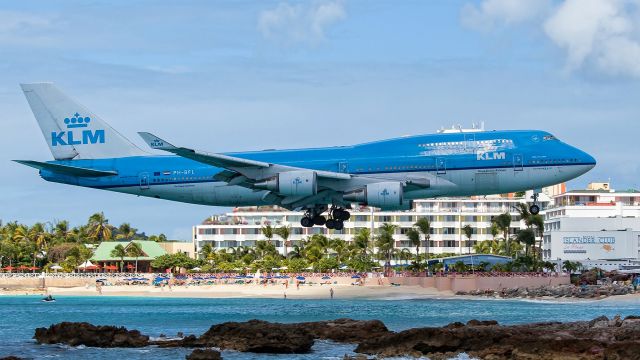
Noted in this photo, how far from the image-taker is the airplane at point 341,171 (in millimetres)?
72250

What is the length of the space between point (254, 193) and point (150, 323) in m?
25.1

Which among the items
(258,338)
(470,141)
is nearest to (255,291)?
(470,141)

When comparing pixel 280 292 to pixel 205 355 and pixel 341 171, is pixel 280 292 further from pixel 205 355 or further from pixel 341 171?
pixel 205 355

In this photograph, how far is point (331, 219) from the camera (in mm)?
76562

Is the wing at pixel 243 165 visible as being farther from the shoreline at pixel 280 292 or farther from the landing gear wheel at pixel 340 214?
the shoreline at pixel 280 292

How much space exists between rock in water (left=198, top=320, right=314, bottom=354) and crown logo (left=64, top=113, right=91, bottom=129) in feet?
74.5

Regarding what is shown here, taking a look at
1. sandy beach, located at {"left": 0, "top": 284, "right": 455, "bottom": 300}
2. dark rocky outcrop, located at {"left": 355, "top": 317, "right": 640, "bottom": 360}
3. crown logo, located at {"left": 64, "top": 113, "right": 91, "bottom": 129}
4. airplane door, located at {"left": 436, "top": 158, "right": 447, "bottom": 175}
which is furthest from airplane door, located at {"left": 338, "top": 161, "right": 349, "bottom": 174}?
sandy beach, located at {"left": 0, "top": 284, "right": 455, "bottom": 300}

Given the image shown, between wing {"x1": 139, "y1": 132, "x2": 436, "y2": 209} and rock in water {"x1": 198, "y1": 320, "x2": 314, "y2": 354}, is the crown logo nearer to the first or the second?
wing {"x1": 139, "y1": 132, "x2": 436, "y2": 209}

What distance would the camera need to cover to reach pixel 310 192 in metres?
73.1

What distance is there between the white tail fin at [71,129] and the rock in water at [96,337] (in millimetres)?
14336

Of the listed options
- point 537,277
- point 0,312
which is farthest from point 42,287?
point 537,277

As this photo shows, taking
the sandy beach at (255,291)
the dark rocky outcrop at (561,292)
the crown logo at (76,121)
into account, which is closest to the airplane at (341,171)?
the crown logo at (76,121)

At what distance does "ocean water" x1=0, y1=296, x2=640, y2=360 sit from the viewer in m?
65.5

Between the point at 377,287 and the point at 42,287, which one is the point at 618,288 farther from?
the point at 42,287
